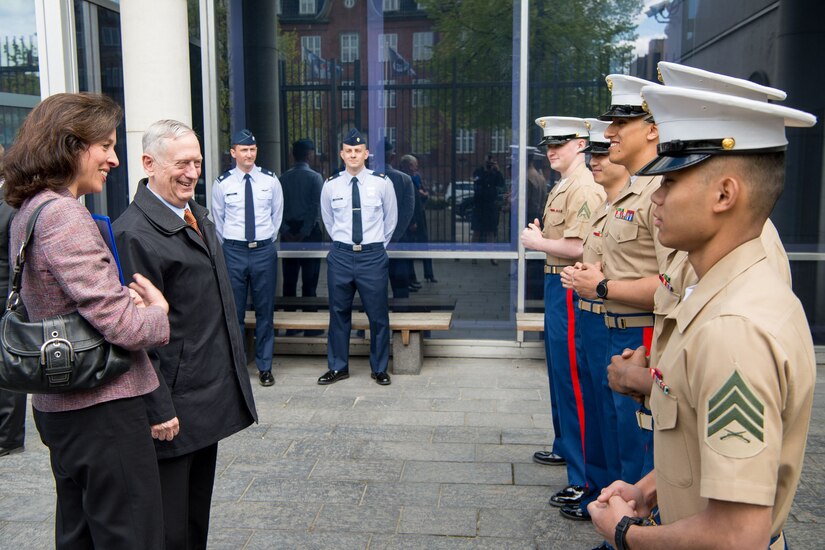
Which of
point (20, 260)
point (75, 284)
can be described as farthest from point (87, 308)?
point (20, 260)

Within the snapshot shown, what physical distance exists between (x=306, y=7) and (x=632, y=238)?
526 centimetres

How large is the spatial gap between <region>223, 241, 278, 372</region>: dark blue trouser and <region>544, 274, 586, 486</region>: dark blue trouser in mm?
3091

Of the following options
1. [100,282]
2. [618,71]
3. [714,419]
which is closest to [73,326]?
[100,282]

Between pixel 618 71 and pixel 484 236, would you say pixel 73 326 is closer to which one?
pixel 484 236

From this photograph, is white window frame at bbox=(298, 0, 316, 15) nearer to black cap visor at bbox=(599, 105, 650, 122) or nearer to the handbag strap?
black cap visor at bbox=(599, 105, 650, 122)

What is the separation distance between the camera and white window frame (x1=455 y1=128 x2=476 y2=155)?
7.58 m

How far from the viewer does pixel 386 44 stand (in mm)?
7629

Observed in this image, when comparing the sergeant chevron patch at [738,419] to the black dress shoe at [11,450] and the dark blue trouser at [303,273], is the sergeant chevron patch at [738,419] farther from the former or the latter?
the dark blue trouser at [303,273]

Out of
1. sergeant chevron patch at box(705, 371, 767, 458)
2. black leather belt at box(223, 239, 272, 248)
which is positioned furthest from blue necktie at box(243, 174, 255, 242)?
sergeant chevron patch at box(705, 371, 767, 458)

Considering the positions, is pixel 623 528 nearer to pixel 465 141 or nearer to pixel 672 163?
pixel 672 163

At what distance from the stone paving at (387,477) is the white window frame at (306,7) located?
3.57 metres

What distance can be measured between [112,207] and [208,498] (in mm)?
5500

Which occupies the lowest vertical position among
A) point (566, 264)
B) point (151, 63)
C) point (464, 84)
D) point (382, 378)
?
point (382, 378)

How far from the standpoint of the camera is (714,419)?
4.84ft
